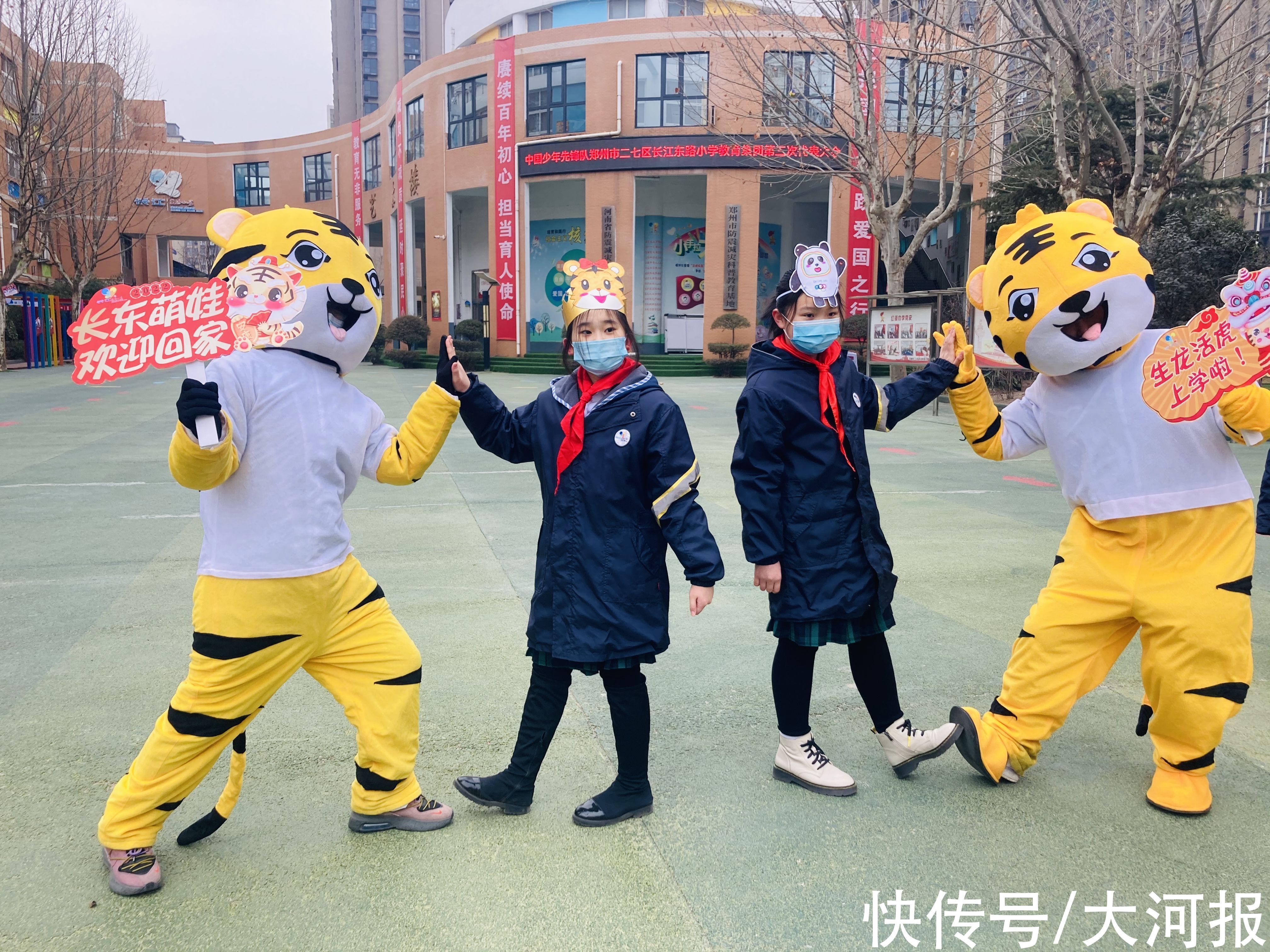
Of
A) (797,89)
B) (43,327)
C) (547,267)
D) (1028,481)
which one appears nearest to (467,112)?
(547,267)

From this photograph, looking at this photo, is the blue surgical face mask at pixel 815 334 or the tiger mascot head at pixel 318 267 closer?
the tiger mascot head at pixel 318 267

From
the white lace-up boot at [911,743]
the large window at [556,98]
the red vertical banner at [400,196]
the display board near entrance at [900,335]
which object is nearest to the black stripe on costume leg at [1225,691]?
the white lace-up boot at [911,743]

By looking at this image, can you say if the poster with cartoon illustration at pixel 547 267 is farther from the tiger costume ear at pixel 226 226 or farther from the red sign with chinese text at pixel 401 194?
the tiger costume ear at pixel 226 226

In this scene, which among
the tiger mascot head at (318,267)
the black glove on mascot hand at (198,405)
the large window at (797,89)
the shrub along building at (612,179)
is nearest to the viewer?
the black glove on mascot hand at (198,405)

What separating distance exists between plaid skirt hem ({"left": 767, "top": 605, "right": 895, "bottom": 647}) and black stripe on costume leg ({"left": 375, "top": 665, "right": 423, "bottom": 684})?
1.05 metres

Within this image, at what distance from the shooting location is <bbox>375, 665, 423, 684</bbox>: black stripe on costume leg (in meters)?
2.57

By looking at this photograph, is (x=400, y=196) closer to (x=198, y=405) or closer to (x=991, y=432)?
(x=991, y=432)

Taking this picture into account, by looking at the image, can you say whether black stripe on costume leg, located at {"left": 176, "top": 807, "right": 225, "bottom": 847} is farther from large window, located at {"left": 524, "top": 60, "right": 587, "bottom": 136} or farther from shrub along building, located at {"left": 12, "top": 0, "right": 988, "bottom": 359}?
large window, located at {"left": 524, "top": 60, "right": 587, "bottom": 136}

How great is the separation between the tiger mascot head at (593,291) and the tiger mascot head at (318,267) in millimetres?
564

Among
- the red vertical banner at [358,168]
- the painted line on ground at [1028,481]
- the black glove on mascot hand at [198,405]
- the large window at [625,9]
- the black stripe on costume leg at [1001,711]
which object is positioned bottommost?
the painted line on ground at [1028,481]

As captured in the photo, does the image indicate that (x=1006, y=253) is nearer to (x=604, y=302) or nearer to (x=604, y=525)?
(x=604, y=302)

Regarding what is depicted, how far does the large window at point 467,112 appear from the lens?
→ 28.4 m

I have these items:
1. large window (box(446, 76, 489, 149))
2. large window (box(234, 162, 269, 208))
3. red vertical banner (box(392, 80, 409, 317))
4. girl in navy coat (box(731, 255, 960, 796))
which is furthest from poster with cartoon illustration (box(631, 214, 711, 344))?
girl in navy coat (box(731, 255, 960, 796))

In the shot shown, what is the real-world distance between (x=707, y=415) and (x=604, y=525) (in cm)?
1280
